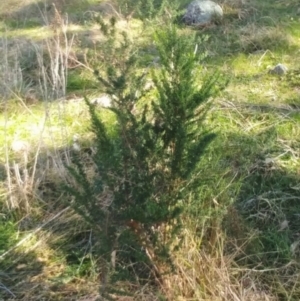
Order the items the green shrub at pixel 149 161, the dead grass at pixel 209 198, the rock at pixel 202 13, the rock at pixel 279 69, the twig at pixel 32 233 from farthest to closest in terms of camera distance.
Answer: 1. the rock at pixel 202 13
2. the rock at pixel 279 69
3. the twig at pixel 32 233
4. the dead grass at pixel 209 198
5. the green shrub at pixel 149 161

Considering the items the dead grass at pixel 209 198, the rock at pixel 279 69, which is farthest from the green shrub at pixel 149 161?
the rock at pixel 279 69

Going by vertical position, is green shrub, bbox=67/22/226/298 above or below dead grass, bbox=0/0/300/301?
above

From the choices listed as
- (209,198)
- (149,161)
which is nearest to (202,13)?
(209,198)

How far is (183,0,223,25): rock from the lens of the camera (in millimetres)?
5105

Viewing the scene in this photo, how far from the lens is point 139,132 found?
229 cm

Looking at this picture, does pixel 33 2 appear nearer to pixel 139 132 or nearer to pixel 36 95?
pixel 36 95

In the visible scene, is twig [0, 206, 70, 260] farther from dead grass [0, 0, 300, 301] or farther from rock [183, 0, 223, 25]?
rock [183, 0, 223, 25]

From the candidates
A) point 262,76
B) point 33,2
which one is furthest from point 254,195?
point 33,2

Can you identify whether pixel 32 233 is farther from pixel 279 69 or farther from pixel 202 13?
pixel 202 13

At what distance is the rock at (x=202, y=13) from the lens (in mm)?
5105

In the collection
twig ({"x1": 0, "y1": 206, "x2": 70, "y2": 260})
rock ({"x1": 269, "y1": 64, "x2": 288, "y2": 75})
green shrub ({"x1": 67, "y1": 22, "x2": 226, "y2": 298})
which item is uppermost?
green shrub ({"x1": 67, "y1": 22, "x2": 226, "y2": 298})

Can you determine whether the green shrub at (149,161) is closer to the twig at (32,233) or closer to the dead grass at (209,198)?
the dead grass at (209,198)

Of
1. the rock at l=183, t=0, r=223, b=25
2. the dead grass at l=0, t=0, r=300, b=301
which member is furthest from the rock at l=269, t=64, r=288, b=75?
the rock at l=183, t=0, r=223, b=25

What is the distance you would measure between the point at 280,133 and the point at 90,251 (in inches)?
56.2
